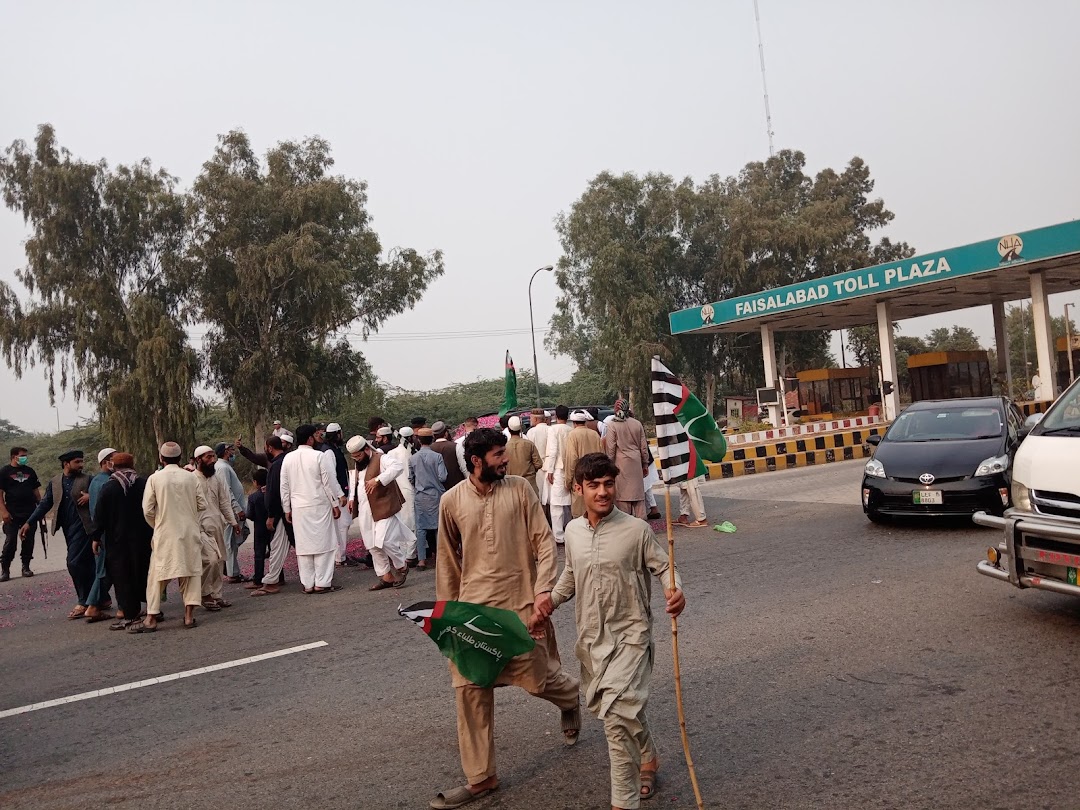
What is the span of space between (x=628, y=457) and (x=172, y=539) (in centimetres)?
517

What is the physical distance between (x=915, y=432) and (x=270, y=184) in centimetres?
2978

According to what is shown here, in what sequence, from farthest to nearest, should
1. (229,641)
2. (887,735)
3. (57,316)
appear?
(57,316) → (229,641) → (887,735)

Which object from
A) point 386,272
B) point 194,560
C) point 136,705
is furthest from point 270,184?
point 136,705

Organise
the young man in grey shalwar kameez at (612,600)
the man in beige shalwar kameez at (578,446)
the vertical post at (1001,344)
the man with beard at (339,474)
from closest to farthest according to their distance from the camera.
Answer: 1. the young man in grey shalwar kameez at (612,600)
2. the man with beard at (339,474)
3. the man in beige shalwar kameez at (578,446)
4. the vertical post at (1001,344)

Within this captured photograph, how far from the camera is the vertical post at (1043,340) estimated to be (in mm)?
24062

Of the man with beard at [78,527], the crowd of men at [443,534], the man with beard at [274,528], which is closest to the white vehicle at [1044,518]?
the crowd of men at [443,534]

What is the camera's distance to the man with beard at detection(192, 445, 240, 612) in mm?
9219

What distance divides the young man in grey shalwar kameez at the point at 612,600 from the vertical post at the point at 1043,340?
23528 millimetres

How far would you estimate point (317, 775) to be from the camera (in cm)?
448

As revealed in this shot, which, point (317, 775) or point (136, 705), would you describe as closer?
point (317, 775)

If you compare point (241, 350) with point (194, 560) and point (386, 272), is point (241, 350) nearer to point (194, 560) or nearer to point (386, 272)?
point (386, 272)

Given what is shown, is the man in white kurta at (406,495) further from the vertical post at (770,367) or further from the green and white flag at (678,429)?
the vertical post at (770,367)

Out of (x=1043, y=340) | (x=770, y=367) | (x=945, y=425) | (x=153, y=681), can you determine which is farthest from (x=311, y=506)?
(x=770, y=367)

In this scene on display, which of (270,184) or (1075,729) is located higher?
(270,184)
